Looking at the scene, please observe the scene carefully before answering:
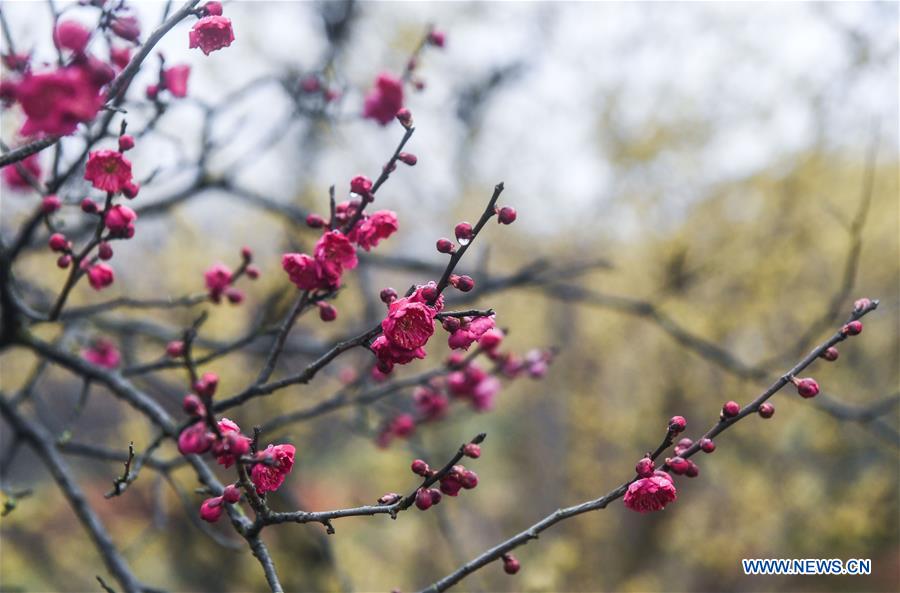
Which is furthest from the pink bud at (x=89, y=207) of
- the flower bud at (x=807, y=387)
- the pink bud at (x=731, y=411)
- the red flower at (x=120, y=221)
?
the flower bud at (x=807, y=387)

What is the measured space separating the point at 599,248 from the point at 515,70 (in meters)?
2.69

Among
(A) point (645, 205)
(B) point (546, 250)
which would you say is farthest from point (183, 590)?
(A) point (645, 205)

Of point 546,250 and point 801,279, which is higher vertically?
point 546,250

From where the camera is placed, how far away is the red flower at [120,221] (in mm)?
1473

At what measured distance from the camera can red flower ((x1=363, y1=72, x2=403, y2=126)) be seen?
2299 millimetres

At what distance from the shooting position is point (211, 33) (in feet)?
3.88

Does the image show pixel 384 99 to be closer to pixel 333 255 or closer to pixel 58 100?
pixel 333 255

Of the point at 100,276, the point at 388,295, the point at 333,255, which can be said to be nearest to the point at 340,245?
the point at 333,255

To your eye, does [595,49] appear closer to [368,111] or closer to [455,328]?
[368,111]

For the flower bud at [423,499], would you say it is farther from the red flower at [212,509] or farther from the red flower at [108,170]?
the red flower at [108,170]

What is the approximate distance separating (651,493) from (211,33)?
1.08m

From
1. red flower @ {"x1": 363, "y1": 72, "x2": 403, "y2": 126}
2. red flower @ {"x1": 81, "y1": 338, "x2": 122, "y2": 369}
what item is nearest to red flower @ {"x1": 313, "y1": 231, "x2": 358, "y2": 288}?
red flower @ {"x1": 363, "y1": 72, "x2": 403, "y2": 126}

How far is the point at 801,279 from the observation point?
781 cm

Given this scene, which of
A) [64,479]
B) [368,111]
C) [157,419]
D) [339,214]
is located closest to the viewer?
[339,214]
